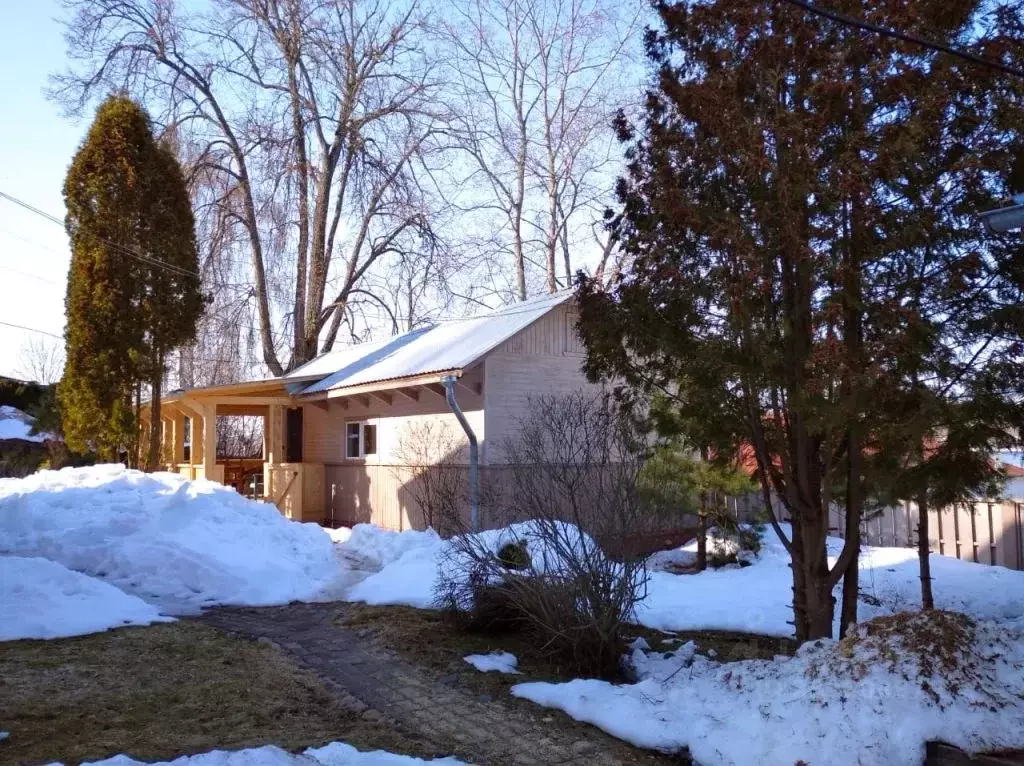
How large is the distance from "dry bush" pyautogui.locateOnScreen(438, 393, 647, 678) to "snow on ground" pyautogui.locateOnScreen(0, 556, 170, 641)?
361 cm

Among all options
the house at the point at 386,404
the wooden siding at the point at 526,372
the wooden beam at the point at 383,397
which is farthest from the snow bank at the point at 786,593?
the wooden beam at the point at 383,397

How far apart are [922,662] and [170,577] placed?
8838 millimetres

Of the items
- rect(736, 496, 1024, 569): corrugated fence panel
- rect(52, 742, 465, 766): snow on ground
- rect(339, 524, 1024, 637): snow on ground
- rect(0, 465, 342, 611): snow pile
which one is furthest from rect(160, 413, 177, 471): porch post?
rect(52, 742, 465, 766): snow on ground

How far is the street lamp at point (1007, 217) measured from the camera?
520 centimetres

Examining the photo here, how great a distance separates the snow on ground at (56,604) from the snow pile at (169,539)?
2.85 feet

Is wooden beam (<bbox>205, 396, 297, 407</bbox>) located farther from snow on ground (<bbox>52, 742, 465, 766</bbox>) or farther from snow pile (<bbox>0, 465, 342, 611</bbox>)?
snow on ground (<bbox>52, 742, 465, 766</bbox>)

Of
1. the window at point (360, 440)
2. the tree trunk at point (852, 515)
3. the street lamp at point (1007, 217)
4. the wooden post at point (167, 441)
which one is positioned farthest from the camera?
the wooden post at point (167, 441)

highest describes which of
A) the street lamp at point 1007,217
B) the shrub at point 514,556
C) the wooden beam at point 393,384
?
the street lamp at point 1007,217

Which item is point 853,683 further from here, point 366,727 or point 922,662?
point 366,727

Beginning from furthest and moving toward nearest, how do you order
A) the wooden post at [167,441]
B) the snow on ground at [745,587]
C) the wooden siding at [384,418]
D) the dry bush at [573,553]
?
the wooden post at [167,441] → the wooden siding at [384,418] → the snow on ground at [745,587] → the dry bush at [573,553]

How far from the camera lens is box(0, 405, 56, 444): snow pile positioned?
97.0ft

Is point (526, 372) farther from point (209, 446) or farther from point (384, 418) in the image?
point (209, 446)

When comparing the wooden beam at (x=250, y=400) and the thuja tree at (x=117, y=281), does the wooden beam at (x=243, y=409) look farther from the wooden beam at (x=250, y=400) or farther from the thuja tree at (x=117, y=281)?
the thuja tree at (x=117, y=281)

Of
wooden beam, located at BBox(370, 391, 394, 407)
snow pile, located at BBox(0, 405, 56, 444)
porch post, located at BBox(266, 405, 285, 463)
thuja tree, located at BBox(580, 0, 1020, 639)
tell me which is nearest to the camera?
thuja tree, located at BBox(580, 0, 1020, 639)
